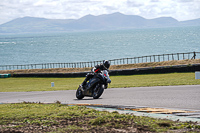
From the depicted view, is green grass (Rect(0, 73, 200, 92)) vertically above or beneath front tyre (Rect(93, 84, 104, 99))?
beneath

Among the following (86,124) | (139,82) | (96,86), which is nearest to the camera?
(86,124)

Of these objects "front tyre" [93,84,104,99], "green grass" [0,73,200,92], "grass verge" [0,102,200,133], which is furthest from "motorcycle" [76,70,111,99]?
"green grass" [0,73,200,92]

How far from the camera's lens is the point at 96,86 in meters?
14.1

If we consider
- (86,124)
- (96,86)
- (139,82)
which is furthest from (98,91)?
(139,82)

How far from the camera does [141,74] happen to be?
3644 cm

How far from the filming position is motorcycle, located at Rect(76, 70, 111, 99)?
1350 cm

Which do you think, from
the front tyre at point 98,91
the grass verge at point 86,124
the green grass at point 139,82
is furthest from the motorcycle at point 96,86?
the green grass at point 139,82

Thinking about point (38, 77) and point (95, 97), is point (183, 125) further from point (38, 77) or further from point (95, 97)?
point (38, 77)

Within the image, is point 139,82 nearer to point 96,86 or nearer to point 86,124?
point 96,86

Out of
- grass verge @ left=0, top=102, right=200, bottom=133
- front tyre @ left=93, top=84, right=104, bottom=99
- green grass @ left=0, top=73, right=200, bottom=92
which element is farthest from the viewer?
green grass @ left=0, top=73, right=200, bottom=92

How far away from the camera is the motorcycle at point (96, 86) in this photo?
44.3ft

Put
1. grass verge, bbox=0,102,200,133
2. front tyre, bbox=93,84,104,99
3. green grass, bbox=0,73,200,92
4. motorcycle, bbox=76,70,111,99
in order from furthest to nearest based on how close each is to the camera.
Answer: green grass, bbox=0,73,200,92
front tyre, bbox=93,84,104,99
motorcycle, bbox=76,70,111,99
grass verge, bbox=0,102,200,133

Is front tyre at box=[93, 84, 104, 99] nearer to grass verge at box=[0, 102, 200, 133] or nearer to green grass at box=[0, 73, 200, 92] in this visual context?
grass verge at box=[0, 102, 200, 133]

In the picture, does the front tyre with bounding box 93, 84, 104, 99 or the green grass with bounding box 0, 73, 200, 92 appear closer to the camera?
the front tyre with bounding box 93, 84, 104, 99
